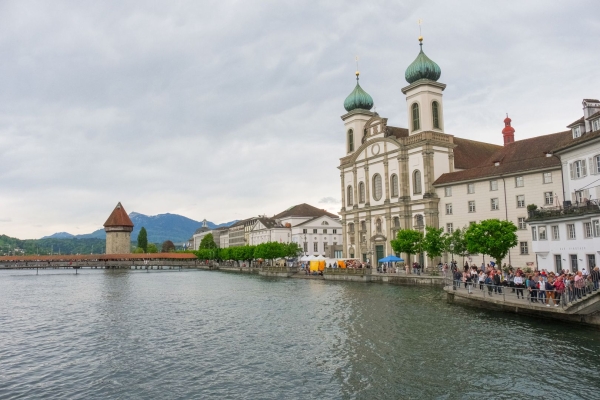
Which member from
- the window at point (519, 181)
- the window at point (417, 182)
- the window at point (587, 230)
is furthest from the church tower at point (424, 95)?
the window at point (587, 230)

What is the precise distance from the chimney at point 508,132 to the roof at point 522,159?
20.1m

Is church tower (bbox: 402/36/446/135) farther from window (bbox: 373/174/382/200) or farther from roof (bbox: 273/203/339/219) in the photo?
roof (bbox: 273/203/339/219)

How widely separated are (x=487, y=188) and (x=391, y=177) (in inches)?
631

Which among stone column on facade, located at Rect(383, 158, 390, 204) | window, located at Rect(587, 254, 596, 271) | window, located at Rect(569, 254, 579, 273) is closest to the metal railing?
window, located at Rect(587, 254, 596, 271)

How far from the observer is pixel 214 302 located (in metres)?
39.9

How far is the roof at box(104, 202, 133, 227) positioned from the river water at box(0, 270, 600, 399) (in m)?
127

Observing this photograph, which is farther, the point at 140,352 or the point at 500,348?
the point at 140,352

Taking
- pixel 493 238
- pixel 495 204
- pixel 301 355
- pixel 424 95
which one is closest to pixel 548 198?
pixel 495 204

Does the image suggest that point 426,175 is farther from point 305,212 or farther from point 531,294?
point 305,212

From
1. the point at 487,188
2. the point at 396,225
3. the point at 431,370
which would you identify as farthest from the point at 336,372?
the point at 396,225

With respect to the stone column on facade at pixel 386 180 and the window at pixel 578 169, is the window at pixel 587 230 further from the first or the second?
the stone column on facade at pixel 386 180

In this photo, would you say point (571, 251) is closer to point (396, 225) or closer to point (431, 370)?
point (431, 370)

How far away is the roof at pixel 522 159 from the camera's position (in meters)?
51.9

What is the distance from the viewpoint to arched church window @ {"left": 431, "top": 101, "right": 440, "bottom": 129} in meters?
69.2
